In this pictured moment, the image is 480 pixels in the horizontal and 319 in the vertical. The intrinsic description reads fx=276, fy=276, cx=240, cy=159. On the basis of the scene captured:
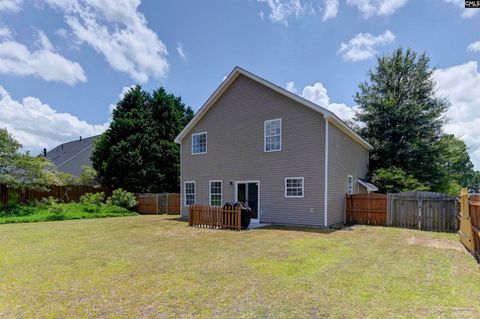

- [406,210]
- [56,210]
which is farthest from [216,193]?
[56,210]

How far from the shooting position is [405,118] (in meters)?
19.2

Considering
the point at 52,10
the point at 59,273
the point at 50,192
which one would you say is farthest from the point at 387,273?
the point at 50,192

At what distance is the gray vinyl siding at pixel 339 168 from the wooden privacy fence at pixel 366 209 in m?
0.40

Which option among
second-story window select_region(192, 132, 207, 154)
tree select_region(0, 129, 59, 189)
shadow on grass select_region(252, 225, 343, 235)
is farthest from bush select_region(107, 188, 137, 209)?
shadow on grass select_region(252, 225, 343, 235)

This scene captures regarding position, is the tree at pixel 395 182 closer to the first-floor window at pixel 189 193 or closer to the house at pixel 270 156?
the house at pixel 270 156

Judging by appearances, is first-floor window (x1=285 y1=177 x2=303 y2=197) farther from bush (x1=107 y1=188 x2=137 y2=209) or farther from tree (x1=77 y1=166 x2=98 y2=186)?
tree (x1=77 y1=166 x2=98 y2=186)

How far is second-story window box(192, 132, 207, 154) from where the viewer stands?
15.7 metres

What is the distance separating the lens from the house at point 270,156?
12.0 m

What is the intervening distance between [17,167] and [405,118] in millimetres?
24994

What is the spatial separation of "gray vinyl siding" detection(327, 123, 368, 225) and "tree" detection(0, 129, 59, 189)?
16488mm

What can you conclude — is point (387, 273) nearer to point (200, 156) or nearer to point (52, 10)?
point (200, 156)

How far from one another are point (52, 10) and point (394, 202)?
17.3 m

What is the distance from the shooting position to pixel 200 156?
51.7ft

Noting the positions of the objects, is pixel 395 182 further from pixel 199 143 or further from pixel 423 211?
pixel 199 143
